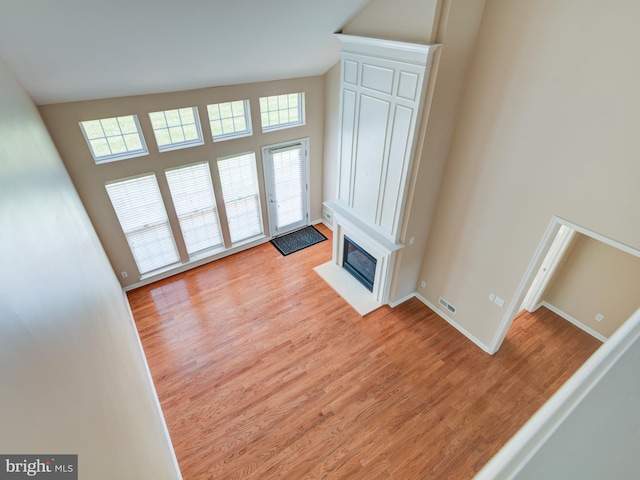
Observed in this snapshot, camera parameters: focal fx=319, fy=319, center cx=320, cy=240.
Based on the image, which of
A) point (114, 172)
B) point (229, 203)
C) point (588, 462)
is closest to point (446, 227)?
point (229, 203)

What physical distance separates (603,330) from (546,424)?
615 centimetres

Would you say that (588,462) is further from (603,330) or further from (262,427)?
(603,330)

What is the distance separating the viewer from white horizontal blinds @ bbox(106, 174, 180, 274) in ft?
16.8

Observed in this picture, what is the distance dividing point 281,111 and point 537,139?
4299 millimetres

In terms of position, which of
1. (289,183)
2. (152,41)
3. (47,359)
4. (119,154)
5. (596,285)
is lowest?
(596,285)

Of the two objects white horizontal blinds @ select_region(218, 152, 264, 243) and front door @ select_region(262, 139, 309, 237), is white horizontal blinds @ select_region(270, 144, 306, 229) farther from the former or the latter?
white horizontal blinds @ select_region(218, 152, 264, 243)

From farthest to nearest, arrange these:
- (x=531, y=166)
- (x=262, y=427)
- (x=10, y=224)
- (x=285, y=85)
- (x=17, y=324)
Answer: (x=285, y=85) < (x=262, y=427) < (x=531, y=166) < (x=10, y=224) < (x=17, y=324)

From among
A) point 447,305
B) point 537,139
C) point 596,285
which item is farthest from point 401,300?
point 537,139

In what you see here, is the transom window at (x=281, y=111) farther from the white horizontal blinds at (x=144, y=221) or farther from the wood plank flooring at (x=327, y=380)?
the wood plank flooring at (x=327, y=380)

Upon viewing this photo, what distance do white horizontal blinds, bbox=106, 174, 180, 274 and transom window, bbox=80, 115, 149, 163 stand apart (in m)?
0.40

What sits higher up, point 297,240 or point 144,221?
point 144,221

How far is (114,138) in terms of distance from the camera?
4.75 meters

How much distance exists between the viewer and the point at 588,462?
459mm

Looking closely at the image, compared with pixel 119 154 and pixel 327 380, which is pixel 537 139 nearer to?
pixel 327 380
